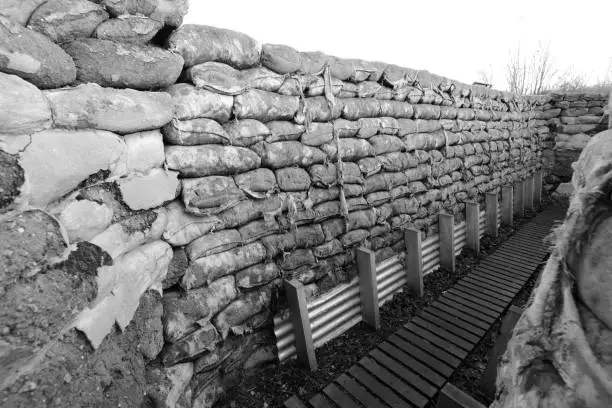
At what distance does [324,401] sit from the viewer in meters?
2.24

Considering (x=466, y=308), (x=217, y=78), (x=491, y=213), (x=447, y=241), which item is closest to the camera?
(x=217, y=78)

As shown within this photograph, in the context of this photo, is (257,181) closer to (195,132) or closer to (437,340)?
(195,132)

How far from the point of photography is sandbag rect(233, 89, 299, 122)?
227 centimetres

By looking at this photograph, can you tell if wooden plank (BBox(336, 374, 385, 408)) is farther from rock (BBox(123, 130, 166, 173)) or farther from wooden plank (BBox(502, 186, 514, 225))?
wooden plank (BBox(502, 186, 514, 225))

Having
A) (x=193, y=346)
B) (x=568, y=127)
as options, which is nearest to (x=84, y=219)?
(x=193, y=346)

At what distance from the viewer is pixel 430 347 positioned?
2754 millimetres

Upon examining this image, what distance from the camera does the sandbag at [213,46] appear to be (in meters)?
1.92

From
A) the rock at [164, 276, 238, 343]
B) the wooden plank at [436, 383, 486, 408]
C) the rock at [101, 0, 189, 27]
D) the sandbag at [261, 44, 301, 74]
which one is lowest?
the wooden plank at [436, 383, 486, 408]

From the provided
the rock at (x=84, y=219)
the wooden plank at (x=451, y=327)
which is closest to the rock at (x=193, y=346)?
the rock at (x=84, y=219)

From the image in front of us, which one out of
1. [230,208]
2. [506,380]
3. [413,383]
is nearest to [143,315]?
[230,208]

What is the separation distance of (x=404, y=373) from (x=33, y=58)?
295cm

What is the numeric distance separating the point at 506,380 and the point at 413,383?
1784mm

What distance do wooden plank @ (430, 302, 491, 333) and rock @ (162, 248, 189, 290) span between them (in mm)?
2601

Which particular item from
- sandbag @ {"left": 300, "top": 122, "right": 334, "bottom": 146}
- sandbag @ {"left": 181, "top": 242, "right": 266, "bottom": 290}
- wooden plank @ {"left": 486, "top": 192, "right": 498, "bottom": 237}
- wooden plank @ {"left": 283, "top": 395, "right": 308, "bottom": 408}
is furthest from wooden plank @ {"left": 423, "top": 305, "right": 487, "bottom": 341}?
wooden plank @ {"left": 486, "top": 192, "right": 498, "bottom": 237}
